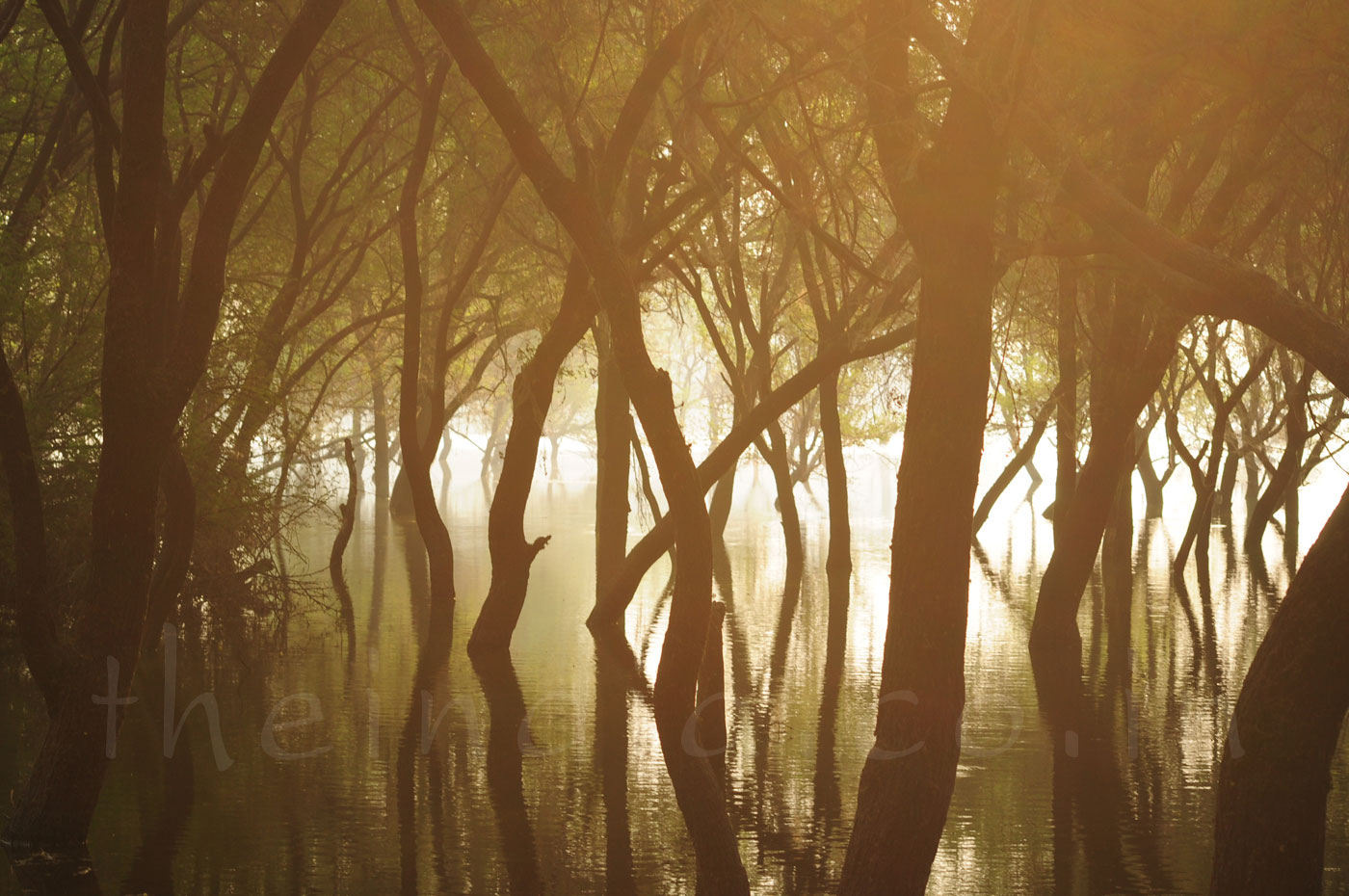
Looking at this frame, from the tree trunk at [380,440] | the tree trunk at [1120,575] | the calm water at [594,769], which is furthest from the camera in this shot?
the tree trunk at [380,440]

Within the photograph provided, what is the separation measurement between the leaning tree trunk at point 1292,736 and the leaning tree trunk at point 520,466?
777cm

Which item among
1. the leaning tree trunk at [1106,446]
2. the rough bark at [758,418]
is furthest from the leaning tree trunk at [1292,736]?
the rough bark at [758,418]

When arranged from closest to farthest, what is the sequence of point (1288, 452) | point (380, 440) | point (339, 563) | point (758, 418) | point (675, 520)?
1. point (675, 520)
2. point (758, 418)
3. point (339, 563)
4. point (1288, 452)
5. point (380, 440)

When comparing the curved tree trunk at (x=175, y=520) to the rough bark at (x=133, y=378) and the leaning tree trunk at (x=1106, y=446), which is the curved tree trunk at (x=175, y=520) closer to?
the rough bark at (x=133, y=378)

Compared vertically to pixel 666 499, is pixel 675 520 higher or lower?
lower

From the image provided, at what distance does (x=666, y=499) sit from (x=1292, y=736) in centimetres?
791

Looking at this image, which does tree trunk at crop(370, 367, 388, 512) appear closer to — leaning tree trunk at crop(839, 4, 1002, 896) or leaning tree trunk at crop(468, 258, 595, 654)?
leaning tree trunk at crop(468, 258, 595, 654)

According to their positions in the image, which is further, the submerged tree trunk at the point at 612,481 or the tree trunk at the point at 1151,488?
the tree trunk at the point at 1151,488

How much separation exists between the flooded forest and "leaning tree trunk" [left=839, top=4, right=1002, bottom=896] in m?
0.02

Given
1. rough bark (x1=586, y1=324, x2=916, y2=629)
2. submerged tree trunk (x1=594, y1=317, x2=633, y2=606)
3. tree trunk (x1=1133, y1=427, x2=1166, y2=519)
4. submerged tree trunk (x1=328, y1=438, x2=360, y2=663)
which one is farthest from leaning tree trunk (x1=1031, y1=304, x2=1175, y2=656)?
tree trunk (x1=1133, y1=427, x2=1166, y2=519)

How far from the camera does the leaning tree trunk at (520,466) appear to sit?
12781mm

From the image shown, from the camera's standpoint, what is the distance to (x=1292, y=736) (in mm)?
5398

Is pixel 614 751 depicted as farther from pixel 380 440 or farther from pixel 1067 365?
pixel 380 440

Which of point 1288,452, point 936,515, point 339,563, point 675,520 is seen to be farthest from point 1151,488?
point 675,520
